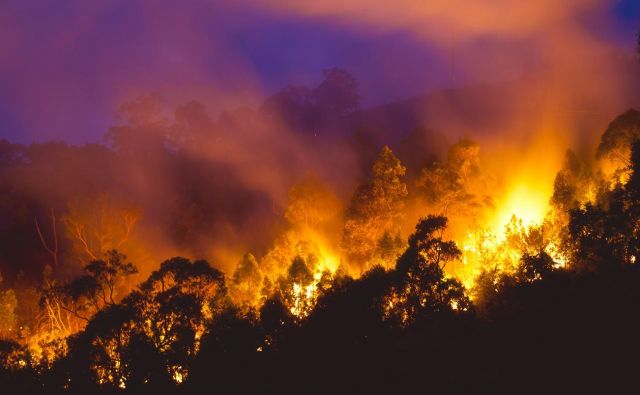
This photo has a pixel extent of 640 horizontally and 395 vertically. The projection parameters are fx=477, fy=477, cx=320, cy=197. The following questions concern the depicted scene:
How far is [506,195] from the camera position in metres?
18.6

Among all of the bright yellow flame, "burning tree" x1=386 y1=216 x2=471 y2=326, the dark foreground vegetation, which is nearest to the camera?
the dark foreground vegetation

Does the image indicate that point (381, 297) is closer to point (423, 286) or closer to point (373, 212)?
point (423, 286)

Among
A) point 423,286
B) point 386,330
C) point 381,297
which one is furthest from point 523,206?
point 386,330

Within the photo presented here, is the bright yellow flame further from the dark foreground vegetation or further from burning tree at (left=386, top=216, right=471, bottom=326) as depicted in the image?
burning tree at (left=386, top=216, right=471, bottom=326)

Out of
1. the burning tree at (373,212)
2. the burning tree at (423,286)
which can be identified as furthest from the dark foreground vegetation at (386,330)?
the burning tree at (373,212)

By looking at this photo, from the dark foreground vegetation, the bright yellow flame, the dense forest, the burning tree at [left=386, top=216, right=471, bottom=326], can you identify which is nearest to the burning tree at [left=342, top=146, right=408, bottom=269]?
the dense forest

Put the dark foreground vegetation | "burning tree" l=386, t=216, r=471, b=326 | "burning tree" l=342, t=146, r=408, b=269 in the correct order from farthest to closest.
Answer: "burning tree" l=342, t=146, r=408, b=269
"burning tree" l=386, t=216, r=471, b=326
the dark foreground vegetation

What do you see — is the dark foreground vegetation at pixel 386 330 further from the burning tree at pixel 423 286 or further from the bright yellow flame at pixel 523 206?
the bright yellow flame at pixel 523 206

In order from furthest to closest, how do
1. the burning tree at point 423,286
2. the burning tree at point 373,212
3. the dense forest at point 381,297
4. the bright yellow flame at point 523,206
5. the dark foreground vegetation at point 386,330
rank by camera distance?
the bright yellow flame at point 523,206, the burning tree at point 373,212, the burning tree at point 423,286, the dense forest at point 381,297, the dark foreground vegetation at point 386,330

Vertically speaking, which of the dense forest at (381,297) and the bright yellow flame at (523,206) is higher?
the bright yellow flame at (523,206)

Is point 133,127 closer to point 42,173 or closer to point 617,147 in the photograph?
point 42,173

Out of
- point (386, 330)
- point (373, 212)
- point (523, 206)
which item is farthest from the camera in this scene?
point (523, 206)

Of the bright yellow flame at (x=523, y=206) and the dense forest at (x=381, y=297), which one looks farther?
the bright yellow flame at (x=523, y=206)

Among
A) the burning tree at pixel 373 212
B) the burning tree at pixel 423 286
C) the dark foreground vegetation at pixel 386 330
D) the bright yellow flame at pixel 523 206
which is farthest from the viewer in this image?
the bright yellow flame at pixel 523 206
